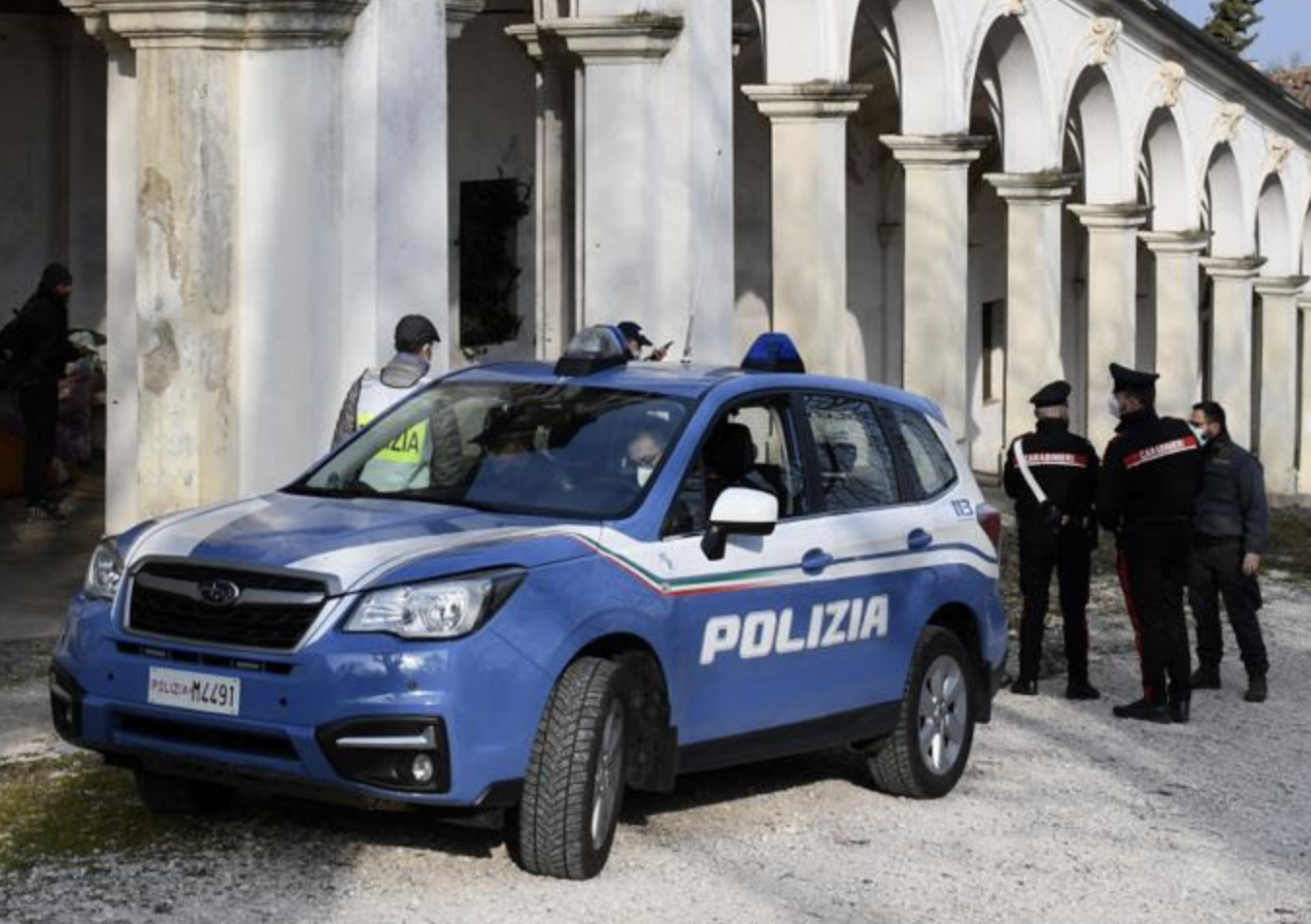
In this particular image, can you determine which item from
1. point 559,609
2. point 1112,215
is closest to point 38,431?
point 559,609

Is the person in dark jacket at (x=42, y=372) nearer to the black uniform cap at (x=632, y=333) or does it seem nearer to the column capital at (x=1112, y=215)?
the black uniform cap at (x=632, y=333)

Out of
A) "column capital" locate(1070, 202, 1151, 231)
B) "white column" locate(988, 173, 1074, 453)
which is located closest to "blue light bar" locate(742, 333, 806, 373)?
"white column" locate(988, 173, 1074, 453)

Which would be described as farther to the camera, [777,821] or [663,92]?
[663,92]

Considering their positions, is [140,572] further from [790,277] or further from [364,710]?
[790,277]

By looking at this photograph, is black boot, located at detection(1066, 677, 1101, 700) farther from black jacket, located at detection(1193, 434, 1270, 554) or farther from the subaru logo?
the subaru logo

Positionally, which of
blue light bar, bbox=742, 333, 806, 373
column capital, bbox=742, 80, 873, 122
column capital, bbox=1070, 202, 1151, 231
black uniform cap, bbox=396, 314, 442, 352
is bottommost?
blue light bar, bbox=742, 333, 806, 373

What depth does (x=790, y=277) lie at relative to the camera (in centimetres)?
2142

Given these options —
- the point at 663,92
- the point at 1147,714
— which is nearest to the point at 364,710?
Result: the point at 1147,714

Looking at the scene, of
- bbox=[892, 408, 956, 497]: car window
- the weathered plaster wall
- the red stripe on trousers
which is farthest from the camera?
the weathered plaster wall

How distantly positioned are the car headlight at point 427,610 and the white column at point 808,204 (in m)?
13.3

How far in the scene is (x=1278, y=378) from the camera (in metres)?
42.4

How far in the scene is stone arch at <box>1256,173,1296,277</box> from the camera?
42750mm

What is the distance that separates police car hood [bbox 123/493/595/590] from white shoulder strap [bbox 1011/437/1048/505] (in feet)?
16.6

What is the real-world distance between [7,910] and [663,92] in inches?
432
